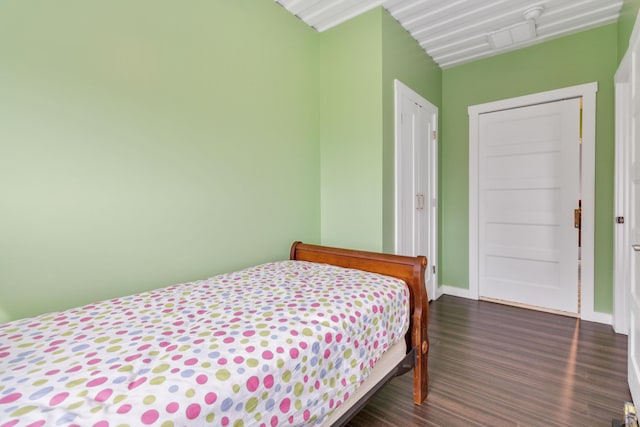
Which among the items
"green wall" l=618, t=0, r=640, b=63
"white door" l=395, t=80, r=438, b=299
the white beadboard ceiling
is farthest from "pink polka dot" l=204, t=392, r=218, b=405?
"green wall" l=618, t=0, r=640, b=63

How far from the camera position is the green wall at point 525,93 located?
2586 millimetres

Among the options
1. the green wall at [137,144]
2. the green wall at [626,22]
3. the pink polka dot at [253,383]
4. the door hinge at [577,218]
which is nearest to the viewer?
the pink polka dot at [253,383]

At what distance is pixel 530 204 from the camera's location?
296cm

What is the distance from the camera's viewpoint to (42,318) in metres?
1.14

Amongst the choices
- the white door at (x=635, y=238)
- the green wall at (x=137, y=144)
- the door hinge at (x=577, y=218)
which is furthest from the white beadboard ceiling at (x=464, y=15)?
the door hinge at (x=577, y=218)

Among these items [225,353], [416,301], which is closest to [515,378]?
[416,301]

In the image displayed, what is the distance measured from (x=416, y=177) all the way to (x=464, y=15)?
4.39 feet

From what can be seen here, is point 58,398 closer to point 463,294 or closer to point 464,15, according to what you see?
point 464,15

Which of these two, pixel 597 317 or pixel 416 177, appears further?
pixel 416 177

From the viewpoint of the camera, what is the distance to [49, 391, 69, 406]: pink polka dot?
2.18ft

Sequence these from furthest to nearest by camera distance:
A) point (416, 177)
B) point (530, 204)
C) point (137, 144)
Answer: point (530, 204), point (416, 177), point (137, 144)

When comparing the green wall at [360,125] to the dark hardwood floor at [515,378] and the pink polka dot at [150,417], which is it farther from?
the pink polka dot at [150,417]

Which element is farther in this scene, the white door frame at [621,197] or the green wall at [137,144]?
the white door frame at [621,197]

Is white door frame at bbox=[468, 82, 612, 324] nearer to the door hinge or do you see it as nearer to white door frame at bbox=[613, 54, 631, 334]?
the door hinge
